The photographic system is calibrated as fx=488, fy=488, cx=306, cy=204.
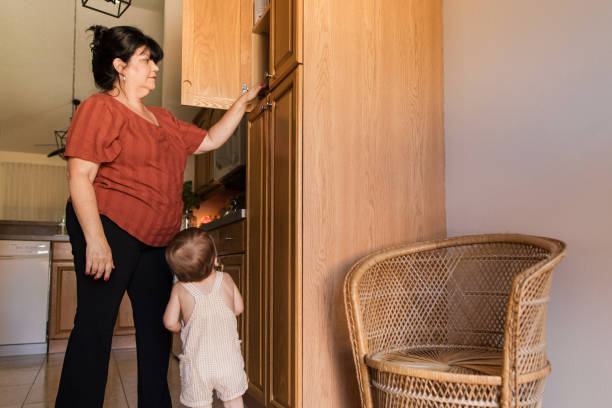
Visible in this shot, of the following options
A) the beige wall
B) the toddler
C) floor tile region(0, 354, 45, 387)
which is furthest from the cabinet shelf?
the beige wall

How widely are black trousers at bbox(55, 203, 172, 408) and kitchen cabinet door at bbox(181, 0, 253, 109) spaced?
83 centimetres

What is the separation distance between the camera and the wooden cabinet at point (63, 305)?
393 cm

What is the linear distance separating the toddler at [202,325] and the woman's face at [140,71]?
493 millimetres

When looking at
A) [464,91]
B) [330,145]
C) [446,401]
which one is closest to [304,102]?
[330,145]

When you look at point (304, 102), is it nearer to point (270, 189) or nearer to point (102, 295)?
point (270, 189)

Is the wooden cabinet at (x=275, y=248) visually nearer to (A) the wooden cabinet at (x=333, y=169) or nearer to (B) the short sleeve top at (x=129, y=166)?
(A) the wooden cabinet at (x=333, y=169)

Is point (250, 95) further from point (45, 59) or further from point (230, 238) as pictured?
point (45, 59)

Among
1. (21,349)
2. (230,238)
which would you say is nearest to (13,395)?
(230,238)

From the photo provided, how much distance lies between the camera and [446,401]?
3.75ft

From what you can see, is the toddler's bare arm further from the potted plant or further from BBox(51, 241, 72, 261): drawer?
the potted plant

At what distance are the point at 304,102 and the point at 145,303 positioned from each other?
2.71ft

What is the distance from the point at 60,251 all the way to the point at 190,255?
3083mm

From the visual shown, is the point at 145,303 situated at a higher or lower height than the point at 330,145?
lower

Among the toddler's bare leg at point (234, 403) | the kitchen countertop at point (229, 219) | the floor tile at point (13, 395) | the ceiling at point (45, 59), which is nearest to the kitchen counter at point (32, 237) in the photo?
the floor tile at point (13, 395)
